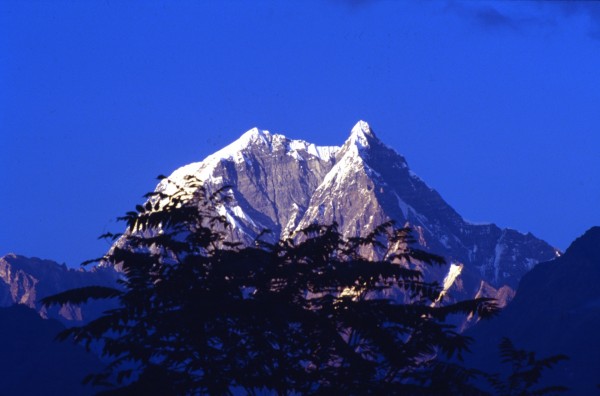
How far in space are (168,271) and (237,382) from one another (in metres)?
2.43

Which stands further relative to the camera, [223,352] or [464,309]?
[464,309]

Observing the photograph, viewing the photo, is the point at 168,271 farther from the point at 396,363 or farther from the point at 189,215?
the point at 396,363

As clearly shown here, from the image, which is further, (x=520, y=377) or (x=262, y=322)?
(x=520, y=377)

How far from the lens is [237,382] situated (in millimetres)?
24109

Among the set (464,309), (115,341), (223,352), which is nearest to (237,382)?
(223,352)

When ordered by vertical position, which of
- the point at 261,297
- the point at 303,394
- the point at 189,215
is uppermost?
the point at 189,215

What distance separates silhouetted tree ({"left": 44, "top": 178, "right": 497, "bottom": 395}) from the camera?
24125mm

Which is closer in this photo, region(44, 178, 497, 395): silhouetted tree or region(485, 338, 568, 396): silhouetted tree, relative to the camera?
region(44, 178, 497, 395): silhouetted tree

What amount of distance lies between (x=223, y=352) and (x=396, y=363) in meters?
3.09

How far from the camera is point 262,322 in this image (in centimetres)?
2436

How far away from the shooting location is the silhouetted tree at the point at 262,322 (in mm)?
24125

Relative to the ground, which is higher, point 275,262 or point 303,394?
point 275,262

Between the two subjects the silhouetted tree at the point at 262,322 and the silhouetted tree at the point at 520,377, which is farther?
the silhouetted tree at the point at 520,377

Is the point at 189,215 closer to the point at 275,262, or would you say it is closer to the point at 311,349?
the point at 275,262
